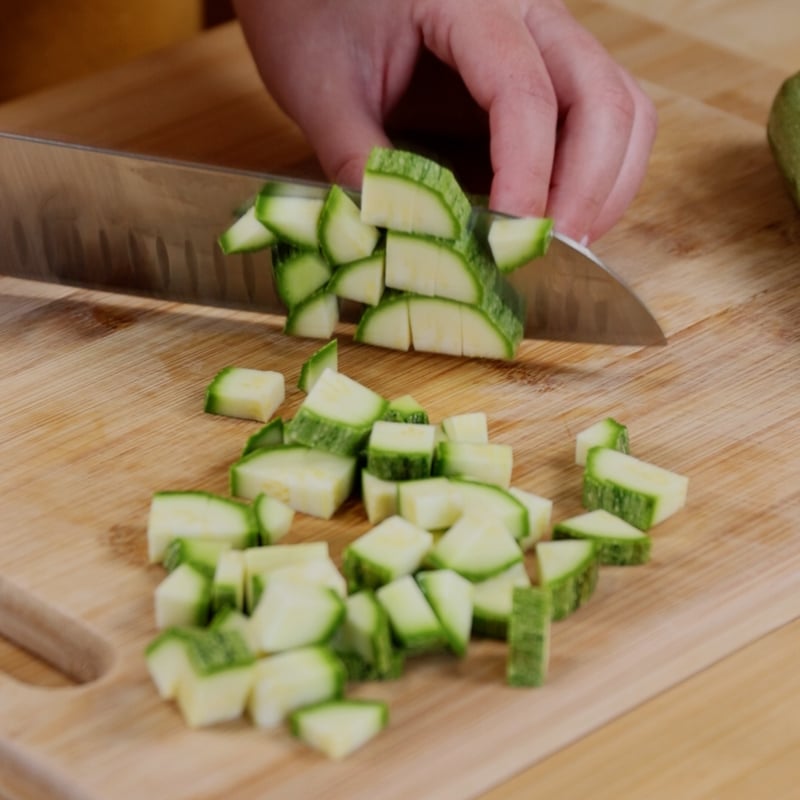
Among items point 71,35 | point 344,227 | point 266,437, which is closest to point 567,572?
point 266,437

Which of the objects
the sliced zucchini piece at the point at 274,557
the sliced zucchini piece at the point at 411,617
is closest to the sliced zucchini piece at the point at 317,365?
the sliced zucchini piece at the point at 274,557

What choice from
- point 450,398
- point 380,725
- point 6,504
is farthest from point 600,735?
point 6,504

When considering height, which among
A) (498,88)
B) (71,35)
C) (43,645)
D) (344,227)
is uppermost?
(498,88)

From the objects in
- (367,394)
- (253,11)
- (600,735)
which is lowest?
(600,735)

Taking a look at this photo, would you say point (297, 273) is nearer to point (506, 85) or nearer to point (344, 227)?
point (344, 227)

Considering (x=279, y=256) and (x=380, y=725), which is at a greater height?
(x=279, y=256)

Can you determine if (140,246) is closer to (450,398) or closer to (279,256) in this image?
(279,256)

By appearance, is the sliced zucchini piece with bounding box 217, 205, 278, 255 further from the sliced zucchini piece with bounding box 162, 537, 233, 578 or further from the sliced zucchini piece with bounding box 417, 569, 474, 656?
the sliced zucchini piece with bounding box 417, 569, 474, 656
